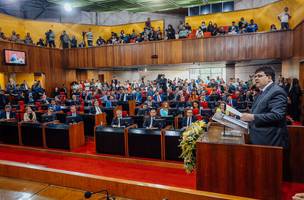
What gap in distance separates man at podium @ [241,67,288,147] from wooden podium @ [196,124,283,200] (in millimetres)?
225

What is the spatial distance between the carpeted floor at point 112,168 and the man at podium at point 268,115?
1.21 m

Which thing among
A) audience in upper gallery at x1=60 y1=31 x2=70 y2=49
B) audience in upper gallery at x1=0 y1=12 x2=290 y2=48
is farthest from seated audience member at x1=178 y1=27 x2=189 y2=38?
audience in upper gallery at x1=60 y1=31 x2=70 y2=49

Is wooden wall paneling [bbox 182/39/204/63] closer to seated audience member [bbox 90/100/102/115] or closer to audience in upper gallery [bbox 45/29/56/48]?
seated audience member [bbox 90/100/102/115]

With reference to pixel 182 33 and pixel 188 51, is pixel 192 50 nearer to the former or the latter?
pixel 188 51

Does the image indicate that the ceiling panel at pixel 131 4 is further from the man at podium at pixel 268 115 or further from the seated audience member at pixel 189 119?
the man at podium at pixel 268 115

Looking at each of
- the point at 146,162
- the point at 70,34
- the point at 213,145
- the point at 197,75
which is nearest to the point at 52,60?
the point at 70,34

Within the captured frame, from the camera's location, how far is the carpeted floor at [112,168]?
3850mm

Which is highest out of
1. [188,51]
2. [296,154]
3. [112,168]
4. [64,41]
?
[64,41]

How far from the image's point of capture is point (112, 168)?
15.3 ft

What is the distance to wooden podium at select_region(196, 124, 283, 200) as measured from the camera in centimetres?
208

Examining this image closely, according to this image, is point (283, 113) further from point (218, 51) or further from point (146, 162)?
point (218, 51)

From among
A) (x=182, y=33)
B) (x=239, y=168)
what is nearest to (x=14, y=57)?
(x=182, y=33)

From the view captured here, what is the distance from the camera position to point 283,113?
86.6 inches

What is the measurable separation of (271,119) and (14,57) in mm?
13166
